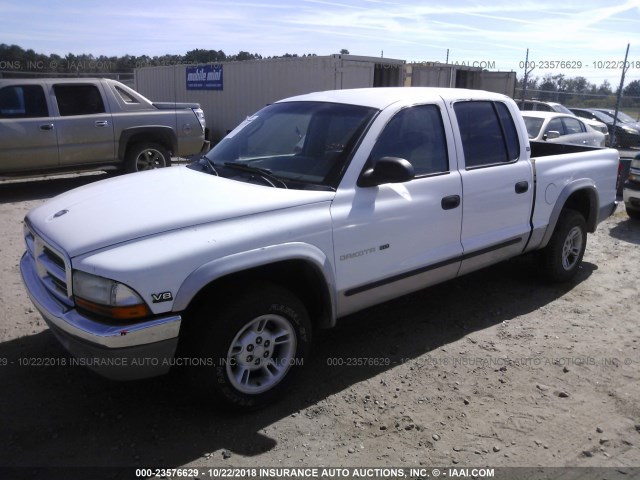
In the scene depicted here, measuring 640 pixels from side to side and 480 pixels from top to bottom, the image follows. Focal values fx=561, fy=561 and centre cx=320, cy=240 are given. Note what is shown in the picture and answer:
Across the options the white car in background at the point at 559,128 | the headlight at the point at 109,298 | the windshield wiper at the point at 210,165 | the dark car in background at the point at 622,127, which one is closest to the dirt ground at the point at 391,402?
the headlight at the point at 109,298

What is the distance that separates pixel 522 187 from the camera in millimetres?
4879

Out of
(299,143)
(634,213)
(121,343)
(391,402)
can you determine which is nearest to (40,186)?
(299,143)

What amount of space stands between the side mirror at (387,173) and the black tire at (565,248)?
8.65 ft

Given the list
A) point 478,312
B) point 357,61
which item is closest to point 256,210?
point 478,312

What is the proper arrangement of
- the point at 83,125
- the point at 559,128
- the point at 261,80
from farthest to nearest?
the point at 261,80
the point at 559,128
the point at 83,125

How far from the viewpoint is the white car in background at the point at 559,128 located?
37.0 feet

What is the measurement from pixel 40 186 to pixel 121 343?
866 cm

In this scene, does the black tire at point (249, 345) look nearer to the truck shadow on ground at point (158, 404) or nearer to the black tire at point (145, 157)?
the truck shadow on ground at point (158, 404)

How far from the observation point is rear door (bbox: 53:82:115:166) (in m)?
9.33

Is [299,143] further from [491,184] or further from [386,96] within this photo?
[491,184]

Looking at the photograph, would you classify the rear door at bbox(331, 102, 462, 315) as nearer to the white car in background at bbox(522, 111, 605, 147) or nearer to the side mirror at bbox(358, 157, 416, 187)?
the side mirror at bbox(358, 157, 416, 187)

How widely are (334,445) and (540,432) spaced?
4.13 feet

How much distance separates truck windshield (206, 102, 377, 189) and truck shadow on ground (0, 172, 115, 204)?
6.23 meters

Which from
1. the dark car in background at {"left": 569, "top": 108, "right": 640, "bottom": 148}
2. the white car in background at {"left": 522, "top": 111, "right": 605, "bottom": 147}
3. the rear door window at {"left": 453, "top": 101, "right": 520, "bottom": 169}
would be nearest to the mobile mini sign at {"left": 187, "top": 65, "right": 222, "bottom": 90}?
the white car in background at {"left": 522, "top": 111, "right": 605, "bottom": 147}
